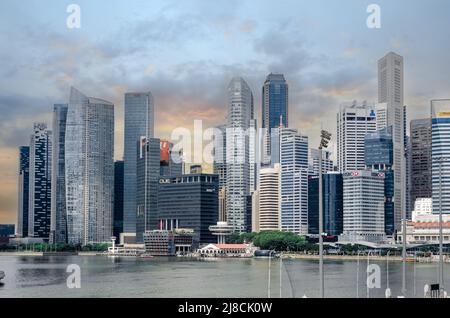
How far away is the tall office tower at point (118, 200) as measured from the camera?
96125mm

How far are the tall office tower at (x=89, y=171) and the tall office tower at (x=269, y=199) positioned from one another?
19.2m

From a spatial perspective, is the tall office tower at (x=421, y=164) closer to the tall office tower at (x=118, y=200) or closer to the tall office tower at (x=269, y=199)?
the tall office tower at (x=269, y=199)

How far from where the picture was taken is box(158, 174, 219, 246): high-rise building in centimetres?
7625

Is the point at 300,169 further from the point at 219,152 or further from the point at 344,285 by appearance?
the point at 344,285

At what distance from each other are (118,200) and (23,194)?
449 inches

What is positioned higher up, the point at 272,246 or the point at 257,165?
the point at 257,165

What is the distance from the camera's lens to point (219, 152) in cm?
9475

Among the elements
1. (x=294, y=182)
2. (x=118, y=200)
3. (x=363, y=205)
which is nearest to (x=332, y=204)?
(x=363, y=205)

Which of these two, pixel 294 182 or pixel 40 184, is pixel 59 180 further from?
pixel 294 182

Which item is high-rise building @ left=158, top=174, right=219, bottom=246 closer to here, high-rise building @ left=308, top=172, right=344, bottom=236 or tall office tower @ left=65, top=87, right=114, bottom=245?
high-rise building @ left=308, top=172, right=344, bottom=236

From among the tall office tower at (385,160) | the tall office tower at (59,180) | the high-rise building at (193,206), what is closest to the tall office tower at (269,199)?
the high-rise building at (193,206)
